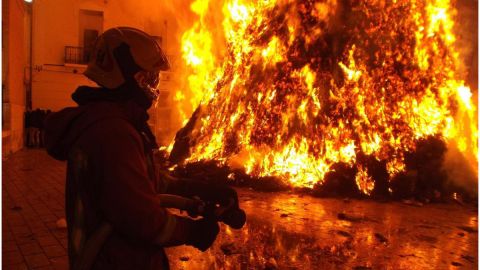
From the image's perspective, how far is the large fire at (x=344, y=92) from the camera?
8.27m

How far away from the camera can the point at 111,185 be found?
1.51m

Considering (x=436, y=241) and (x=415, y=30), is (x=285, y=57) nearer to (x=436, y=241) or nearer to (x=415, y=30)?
(x=415, y=30)

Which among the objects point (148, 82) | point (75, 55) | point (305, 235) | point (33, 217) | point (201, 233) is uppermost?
point (75, 55)

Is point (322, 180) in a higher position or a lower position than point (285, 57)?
lower

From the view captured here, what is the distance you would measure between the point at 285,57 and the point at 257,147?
83.9 inches

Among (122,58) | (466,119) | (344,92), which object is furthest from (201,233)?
(466,119)

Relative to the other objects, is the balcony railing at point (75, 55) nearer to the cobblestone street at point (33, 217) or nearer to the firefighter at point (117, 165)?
the cobblestone street at point (33, 217)

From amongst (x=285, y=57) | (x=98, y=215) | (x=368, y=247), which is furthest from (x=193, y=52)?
(x=98, y=215)

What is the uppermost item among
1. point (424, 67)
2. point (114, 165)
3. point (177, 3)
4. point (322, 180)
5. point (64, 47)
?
point (177, 3)

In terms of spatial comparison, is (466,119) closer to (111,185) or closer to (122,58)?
(122,58)

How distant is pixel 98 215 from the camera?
5.42ft

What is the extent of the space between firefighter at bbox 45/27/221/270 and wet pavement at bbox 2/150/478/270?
2406 millimetres

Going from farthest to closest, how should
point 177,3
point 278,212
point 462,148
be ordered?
point 177,3
point 462,148
point 278,212

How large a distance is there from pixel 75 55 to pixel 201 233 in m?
19.2
